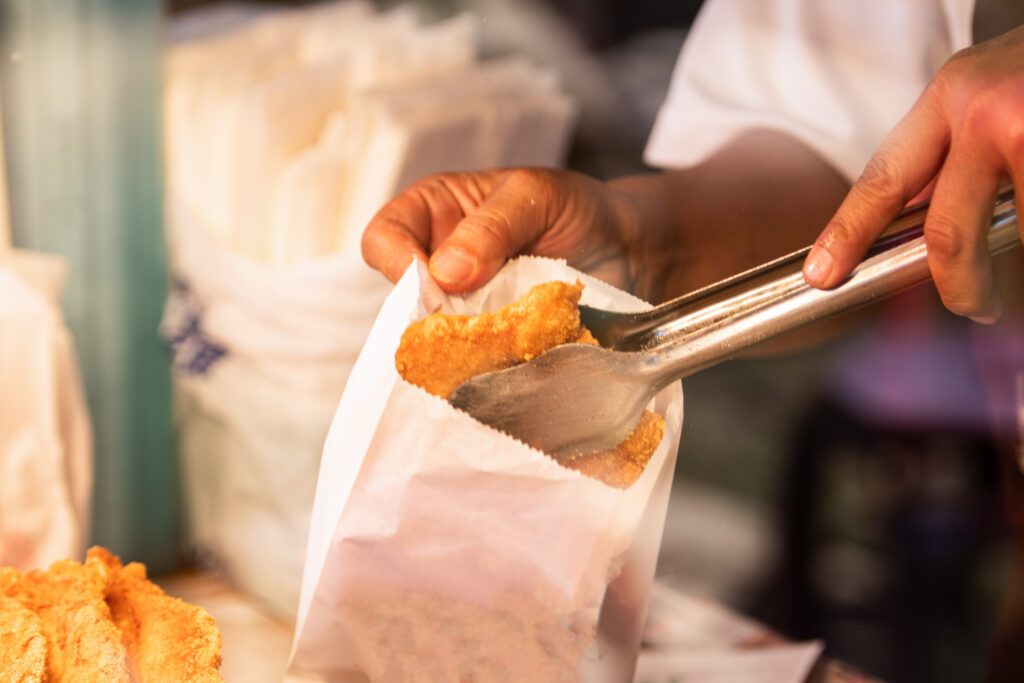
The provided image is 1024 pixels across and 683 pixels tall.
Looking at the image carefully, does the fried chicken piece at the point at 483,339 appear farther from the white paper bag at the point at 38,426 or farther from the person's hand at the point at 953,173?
the white paper bag at the point at 38,426

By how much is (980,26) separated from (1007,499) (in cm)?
44

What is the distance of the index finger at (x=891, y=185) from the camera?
1.37 feet

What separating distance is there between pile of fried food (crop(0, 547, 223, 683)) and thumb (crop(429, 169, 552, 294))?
0.82 ft

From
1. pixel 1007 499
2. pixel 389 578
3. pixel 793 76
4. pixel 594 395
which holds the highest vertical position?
pixel 793 76

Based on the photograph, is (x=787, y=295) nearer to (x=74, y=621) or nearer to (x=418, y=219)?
(x=418, y=219)

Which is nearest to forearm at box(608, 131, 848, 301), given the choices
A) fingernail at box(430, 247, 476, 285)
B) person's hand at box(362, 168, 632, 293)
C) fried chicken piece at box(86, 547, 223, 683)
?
person's hand at box(362, 168, 632, 293)

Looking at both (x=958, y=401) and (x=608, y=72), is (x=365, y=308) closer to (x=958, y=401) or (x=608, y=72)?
(x=608, y=72)

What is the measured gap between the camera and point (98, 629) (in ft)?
1.44

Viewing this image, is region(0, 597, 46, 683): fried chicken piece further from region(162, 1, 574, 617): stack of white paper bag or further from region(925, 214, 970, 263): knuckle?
region(925, 214, 970, 263): knuckle

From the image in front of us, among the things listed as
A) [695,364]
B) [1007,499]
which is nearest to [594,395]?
[695,364]

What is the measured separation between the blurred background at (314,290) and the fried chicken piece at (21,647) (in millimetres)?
125

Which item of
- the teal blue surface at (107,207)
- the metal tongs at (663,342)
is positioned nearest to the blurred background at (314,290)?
the teal blue surface at (107,207)

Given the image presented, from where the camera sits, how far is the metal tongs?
417 mm

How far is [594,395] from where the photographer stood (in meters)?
0.45
